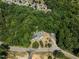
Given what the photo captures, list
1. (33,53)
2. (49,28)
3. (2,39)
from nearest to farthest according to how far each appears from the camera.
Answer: (33,53), (2,39), (49,28)

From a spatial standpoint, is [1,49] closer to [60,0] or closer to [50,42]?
[50,42]

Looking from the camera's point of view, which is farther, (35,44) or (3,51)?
(35,44)

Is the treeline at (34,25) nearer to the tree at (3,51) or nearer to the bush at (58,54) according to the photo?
the tree at (3,51)

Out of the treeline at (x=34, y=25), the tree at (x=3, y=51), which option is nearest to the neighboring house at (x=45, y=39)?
the treeline at (x=34, y=25)

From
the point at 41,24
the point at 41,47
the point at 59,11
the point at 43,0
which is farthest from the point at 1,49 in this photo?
the point at 43,0

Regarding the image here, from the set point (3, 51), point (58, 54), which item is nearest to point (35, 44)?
point (58, 54)

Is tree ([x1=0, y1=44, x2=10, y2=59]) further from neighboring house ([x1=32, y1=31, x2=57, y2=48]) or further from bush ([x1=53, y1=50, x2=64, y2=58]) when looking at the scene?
bush ([x1=53, y1=50, x2=64, y2=58])

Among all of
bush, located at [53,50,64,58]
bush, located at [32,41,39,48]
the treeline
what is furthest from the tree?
bush, located at [53,50,64,58]

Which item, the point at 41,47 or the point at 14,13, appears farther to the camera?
the point at 14,13

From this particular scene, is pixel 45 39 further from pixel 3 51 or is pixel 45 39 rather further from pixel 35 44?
pixel 3 51
